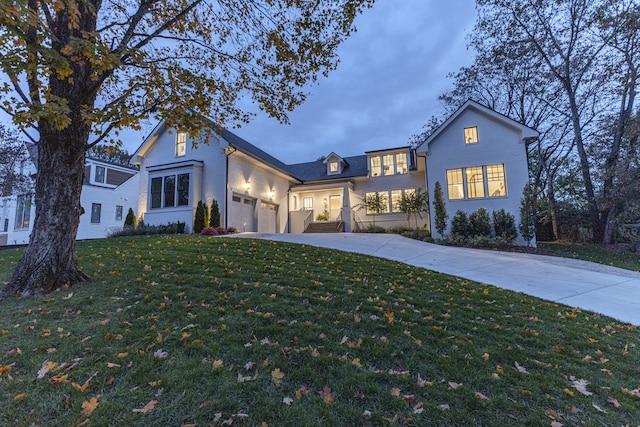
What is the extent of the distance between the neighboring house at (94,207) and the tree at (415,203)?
19045 mm

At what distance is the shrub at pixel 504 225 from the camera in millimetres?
13500

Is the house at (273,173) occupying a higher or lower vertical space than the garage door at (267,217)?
higher

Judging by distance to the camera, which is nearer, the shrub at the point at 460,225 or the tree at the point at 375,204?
the shrub at the point at 460,225

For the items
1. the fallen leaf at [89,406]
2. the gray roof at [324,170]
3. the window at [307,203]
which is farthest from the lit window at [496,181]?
the fallen leaf at [89,406]

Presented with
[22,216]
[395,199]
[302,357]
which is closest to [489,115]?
[395,199]

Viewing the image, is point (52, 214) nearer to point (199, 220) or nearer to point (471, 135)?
point (199, 220)

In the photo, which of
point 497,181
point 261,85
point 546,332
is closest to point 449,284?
point 546,332

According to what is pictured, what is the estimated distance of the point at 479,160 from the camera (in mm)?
14766

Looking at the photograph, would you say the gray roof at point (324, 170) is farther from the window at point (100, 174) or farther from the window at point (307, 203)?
the window at point (100, 174)

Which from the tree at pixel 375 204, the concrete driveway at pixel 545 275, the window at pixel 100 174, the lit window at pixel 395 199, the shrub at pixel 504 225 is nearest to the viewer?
the concrete driveway at pixel 545 275

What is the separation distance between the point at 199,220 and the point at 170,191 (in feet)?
8.92

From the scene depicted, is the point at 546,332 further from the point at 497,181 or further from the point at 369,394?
the point at 497,181

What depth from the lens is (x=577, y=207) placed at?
55.1 ft

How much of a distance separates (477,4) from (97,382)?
2278 centimetres
